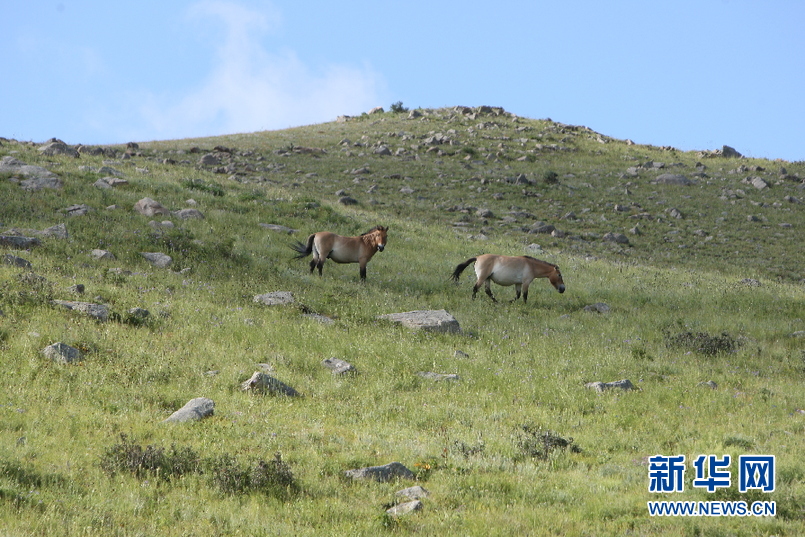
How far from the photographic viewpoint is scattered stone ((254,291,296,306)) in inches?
619

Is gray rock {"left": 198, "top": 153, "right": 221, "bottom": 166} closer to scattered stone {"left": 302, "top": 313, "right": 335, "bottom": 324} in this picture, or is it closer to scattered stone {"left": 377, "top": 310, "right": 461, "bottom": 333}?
scattered stone {"left": 302, "top": 313, "right": 335, "bottom": 324}

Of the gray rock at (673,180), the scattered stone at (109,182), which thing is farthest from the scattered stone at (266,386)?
the gray rock at (673,180)

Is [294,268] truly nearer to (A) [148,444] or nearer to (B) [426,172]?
(A) [148,444]

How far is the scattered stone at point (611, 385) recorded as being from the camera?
11.7 metres

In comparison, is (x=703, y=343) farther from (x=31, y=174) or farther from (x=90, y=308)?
(x=31, y=174)

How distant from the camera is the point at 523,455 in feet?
28.2

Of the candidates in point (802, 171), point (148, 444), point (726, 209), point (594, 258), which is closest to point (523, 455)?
point (148, 444)

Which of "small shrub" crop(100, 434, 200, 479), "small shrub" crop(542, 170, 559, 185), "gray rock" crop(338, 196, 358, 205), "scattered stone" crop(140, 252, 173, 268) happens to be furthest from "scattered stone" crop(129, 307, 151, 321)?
"small shrub" crop(542, 170, 559, 185)

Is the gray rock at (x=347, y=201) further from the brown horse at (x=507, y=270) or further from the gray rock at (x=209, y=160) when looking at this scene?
the brown horse at (x=507, y=270)

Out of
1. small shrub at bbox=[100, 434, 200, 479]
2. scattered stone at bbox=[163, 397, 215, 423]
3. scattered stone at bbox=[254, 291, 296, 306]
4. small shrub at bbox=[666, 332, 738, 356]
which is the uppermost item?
scattered stone at bbox=[254, 291, 296, 306]

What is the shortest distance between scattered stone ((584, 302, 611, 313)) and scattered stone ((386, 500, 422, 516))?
13.0 meters

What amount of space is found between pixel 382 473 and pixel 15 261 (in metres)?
11.5

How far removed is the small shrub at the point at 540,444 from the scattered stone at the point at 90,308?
7.88 m

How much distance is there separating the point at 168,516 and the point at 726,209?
123ft
